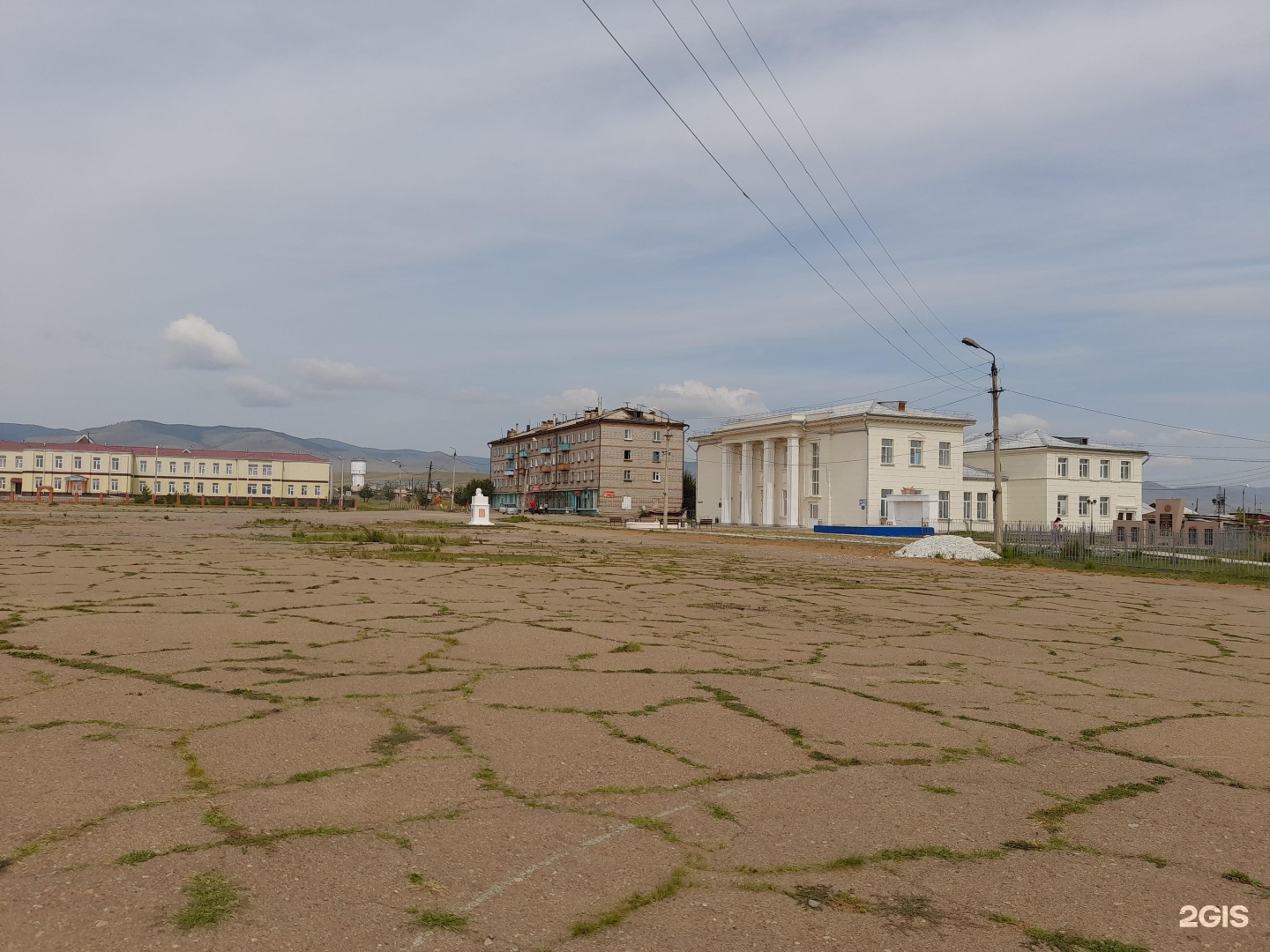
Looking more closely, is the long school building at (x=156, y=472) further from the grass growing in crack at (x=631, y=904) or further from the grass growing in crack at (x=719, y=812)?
the grass growing in crack at (x=631, y=904)

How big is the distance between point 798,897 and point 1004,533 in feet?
104

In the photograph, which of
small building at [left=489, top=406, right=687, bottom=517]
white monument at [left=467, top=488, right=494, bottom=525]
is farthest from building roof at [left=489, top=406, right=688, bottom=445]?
white monument at [left=467, top=488, right=494, bottom=525]

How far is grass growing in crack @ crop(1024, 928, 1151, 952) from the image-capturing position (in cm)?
294

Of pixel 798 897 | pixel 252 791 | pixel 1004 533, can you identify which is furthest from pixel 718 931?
pixel 1004 533

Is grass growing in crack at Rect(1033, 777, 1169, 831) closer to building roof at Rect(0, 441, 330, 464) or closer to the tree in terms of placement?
building roof at Rect(0, 441, 330, 464)

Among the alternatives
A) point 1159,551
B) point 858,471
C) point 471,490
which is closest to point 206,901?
point 1159,551

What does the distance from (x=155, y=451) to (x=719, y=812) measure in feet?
412

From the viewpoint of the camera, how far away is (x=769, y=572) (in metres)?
19.4

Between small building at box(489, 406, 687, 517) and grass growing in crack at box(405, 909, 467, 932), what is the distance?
8755cm

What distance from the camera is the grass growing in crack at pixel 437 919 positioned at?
2.96 meters

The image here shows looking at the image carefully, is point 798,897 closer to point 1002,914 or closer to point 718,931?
point 718,931

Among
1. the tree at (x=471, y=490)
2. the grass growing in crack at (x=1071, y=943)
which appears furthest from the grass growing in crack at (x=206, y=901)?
the tree at (x=471, y=490)

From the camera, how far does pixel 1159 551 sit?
27.0m

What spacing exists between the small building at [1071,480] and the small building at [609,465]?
3495cm
